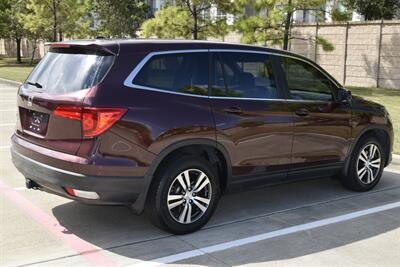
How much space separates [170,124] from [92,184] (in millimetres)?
854

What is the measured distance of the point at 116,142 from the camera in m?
4.46

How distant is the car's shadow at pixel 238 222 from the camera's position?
4715 millimetres

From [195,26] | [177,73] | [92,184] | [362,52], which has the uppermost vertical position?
[195,26]

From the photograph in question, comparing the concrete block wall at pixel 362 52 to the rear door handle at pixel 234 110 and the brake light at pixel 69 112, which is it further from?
the brake light at pixel 69 112

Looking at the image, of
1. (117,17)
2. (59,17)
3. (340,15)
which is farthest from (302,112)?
(117,17)

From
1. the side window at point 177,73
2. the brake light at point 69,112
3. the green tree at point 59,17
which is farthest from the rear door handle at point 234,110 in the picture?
the green tree at point 59,17

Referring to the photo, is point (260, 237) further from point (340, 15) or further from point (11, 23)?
point (11, 23)

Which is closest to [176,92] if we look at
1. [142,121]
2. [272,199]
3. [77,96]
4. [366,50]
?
[142,121]

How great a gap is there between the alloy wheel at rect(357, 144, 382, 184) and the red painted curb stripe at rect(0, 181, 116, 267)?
3.56m

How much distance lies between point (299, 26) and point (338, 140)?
1898 cm

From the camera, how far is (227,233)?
16.8 ft

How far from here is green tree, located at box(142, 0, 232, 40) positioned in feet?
70.3

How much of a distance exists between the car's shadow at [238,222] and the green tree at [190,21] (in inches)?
610

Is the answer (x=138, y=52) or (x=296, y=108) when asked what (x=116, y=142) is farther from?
(x=296, y=108)
